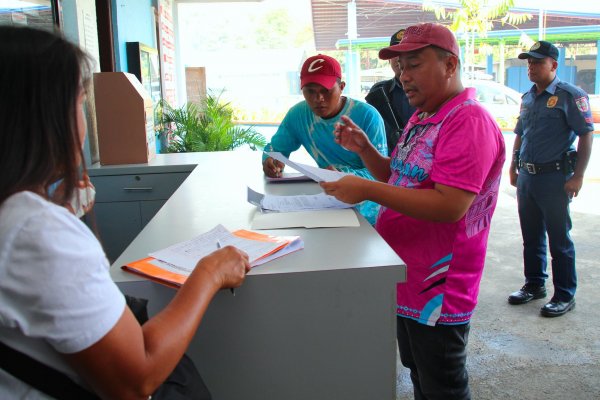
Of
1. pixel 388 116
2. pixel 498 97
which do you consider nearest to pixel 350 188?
pixel 388 116

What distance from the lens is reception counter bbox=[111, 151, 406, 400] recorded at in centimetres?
124

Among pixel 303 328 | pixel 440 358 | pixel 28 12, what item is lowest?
pixel 440 358

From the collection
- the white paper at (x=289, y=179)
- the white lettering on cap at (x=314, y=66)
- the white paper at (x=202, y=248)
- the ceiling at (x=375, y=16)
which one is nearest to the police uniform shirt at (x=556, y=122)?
the white paper at (x=289, y=179)

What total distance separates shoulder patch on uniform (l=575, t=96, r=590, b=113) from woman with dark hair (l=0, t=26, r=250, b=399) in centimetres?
302

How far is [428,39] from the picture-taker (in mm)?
1400

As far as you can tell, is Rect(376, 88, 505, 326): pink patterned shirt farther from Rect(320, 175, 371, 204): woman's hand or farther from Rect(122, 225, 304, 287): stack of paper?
Rect(122, 225, 304, 287): stack of paper

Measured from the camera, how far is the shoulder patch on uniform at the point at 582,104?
3.11 metres

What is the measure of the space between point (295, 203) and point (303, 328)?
0.66m

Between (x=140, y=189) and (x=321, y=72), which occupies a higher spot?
(x=321, y=72)

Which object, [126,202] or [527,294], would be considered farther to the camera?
[527,294]

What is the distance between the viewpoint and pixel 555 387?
92.1 inches

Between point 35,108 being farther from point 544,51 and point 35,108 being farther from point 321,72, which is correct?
point 544,51

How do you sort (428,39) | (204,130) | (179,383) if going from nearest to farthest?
(179,383)
(428,39)
(204,130)

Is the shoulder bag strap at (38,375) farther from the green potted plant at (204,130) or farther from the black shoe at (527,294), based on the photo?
the green potted plant at (204,130)
